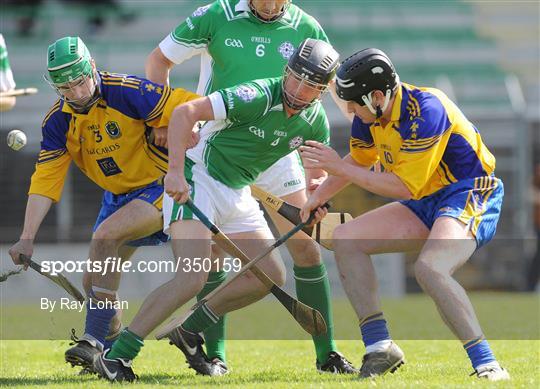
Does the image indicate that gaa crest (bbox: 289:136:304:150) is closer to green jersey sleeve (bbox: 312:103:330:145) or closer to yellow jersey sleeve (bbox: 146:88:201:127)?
green jersey sleeve (bbox: 312:103:330:145)

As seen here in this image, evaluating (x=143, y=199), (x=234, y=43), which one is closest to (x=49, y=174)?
(x=143, y=199)

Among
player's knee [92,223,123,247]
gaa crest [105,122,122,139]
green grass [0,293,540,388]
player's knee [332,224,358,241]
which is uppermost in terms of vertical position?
gaa crest [105,122,122,139]

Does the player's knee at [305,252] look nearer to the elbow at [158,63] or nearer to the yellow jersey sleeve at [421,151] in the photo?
the yellow jersey sleeve at [421,151]

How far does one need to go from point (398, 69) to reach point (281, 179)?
45.5 ft

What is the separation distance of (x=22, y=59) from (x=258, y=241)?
1519 centimetres

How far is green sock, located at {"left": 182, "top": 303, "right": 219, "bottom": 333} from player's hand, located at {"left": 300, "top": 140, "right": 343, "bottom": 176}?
3.19 feet

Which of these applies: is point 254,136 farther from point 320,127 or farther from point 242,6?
point 242,6

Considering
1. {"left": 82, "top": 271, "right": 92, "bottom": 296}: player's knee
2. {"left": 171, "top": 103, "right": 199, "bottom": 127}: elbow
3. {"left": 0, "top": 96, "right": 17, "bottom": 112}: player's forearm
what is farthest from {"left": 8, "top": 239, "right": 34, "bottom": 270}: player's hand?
{"left": 0, "top": 96, "right": 17, "bottom": 112}: player's forearm

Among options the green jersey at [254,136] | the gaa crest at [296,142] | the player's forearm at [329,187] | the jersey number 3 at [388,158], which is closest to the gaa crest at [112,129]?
the green jersey at [254,136]

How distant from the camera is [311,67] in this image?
5434 millimetres

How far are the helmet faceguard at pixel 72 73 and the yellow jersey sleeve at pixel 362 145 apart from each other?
1385 millimetres

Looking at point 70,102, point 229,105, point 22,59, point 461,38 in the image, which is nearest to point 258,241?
point 229,105

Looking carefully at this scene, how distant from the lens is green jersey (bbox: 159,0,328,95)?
6.26 metres

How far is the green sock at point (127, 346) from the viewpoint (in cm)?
541
